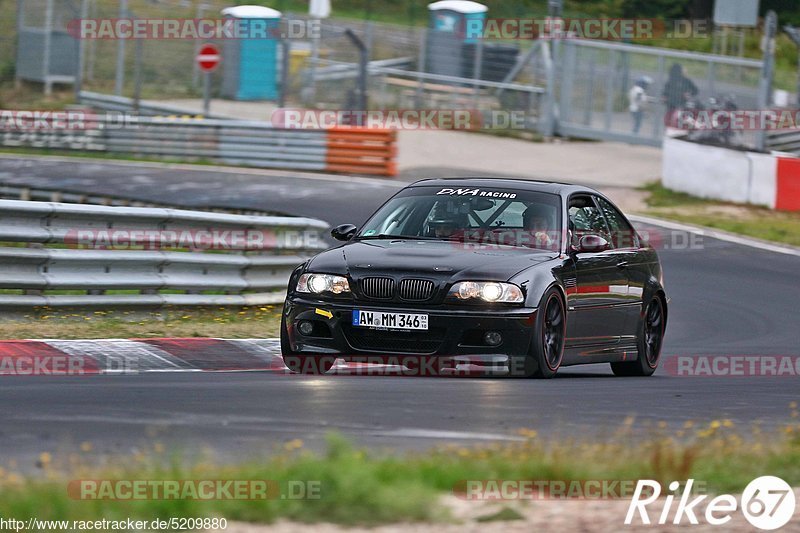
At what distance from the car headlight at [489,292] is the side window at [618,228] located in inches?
82.8

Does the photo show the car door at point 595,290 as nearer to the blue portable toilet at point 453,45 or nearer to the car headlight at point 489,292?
the car headlight at point 489,292

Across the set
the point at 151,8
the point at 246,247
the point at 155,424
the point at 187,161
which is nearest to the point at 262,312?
the point at 246,247

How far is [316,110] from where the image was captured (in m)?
35.3

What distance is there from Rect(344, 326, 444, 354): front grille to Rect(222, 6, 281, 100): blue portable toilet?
2914cm

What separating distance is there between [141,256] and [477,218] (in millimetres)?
3386

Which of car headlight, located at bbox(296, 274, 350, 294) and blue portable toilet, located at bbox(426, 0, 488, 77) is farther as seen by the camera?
blue portable toilet, located at bbox(426, 0, 488, 77)

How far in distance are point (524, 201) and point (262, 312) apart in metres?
4.14

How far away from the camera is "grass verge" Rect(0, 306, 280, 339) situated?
11125 millimetres

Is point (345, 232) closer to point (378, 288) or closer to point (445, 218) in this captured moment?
point (445, 218)

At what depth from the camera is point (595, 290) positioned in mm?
10500

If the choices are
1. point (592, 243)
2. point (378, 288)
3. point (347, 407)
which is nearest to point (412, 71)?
point (592, 243)

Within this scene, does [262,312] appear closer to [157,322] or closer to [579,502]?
[157,322]

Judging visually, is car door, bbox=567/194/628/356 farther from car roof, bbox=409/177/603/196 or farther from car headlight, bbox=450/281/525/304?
car headlight, bbox=450/281/525/304

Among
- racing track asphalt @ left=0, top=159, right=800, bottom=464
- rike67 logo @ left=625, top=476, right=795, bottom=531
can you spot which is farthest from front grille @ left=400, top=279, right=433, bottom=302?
Answer: rike67 logo @ left=625, top=476, right=795, bottom=531
